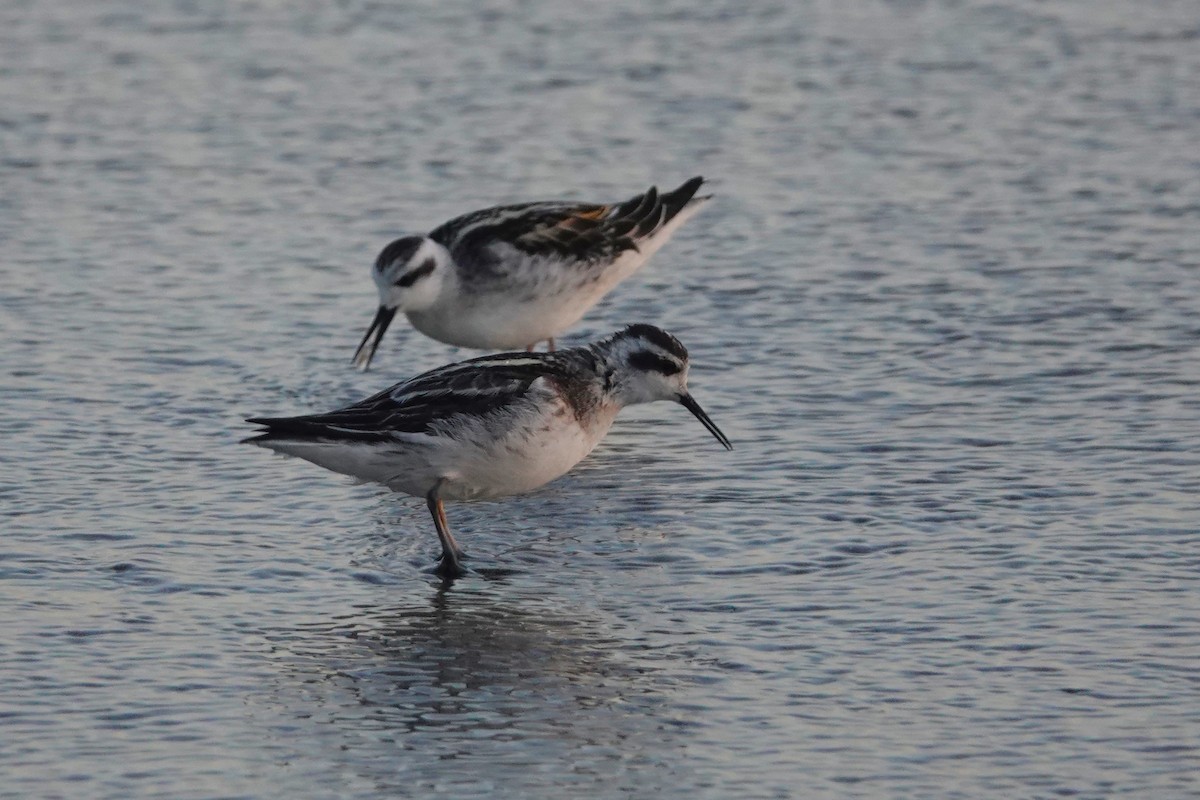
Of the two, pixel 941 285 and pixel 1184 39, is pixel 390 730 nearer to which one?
pixel 941 285

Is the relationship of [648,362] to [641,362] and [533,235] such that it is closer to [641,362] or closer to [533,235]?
[641,362]

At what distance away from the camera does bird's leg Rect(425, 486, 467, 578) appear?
10.1m

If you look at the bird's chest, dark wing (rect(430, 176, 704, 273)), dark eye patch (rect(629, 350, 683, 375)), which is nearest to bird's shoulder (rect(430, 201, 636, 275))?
dark wing (rect(430, 176, 704, 273))

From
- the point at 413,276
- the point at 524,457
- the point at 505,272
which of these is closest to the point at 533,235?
the point at 505,272

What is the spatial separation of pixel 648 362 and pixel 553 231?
2.93m

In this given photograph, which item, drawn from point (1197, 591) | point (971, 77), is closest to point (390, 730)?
point (1197, 591)

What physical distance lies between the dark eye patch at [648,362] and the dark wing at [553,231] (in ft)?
8.39

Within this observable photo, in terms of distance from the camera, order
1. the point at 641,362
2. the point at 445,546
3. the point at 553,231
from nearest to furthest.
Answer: the point at 445,546 → the point at 641,362 → the point at 553,231

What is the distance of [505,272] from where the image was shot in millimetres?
13570

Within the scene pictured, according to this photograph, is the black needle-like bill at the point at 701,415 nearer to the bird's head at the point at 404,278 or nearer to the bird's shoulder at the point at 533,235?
the bird's head at the point at 404,278

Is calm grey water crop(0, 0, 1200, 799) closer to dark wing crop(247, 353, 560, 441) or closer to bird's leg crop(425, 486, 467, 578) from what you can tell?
bird's leg crop(425, 486, 467, 578)

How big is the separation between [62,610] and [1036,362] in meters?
6.51

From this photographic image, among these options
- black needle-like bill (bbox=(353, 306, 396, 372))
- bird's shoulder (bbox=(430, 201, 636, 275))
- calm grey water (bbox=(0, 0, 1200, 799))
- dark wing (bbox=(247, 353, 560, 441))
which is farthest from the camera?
bird's shoulder (bbox=(430, 201, 636, 275))

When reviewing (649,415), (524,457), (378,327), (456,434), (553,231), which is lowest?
(649,415)
